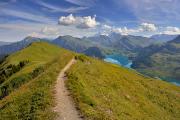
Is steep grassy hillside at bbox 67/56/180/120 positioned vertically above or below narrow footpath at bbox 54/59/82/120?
below

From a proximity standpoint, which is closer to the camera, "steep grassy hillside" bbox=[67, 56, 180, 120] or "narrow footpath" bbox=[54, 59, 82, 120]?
"narrow footpath" bbox=[54, 59, 82, 120]

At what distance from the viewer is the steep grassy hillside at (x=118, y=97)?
1429 inches

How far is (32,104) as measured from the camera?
1323 inches

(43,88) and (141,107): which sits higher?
(43,88)

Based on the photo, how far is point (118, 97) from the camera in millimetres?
52312

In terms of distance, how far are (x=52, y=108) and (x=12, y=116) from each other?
16.5ft

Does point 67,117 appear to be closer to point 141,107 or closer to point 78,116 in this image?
point 78,116

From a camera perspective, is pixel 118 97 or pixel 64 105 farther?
pixel 118 97

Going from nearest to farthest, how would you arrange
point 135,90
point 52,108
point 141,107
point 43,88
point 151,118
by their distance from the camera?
point 52,108 → point 43,88 → point 151,118 → point 141,107 → point 135,90

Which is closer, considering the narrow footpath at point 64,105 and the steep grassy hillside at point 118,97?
the narrow footpath at point 64,105

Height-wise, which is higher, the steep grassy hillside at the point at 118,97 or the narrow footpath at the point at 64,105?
the narrow footpath at the point at 64,105

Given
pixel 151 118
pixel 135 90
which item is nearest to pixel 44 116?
pixel 151 118

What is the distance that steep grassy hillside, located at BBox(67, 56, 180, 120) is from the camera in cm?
3630

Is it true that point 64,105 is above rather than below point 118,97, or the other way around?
above
